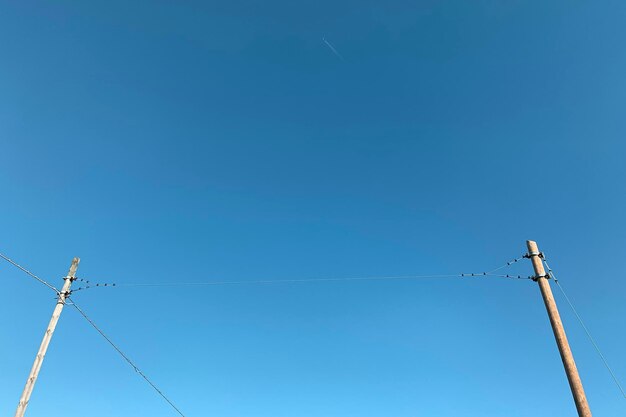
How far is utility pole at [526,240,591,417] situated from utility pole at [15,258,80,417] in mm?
13303

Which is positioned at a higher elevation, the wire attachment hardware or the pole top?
the pole top

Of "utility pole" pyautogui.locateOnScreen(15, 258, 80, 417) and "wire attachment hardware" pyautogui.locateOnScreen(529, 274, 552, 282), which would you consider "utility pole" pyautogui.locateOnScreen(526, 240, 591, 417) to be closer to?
"wire attachment hardware" pyautogui.locateOnScreen(529, 274, 552, 282)

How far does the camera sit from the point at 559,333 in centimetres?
948

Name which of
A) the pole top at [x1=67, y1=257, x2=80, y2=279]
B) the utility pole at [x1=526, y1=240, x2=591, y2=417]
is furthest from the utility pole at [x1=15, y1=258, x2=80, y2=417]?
the utility pole at [x1=526, y1=240, x2=591, y2=417]

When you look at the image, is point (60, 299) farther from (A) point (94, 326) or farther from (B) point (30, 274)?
(A) point (94, 326)

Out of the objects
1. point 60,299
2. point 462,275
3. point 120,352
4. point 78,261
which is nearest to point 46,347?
point 60,299

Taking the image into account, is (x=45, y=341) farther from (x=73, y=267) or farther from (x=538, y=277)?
(x=538, y=277)

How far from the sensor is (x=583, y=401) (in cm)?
847

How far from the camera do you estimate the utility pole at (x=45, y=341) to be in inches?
459

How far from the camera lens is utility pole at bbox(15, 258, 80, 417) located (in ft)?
38.2

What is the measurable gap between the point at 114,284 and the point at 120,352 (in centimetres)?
351

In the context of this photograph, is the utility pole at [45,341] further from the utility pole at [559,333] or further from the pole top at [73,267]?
the utility pole at [559,333]

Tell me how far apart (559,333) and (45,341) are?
13735 mm

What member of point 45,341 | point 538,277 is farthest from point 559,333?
point 45,341
